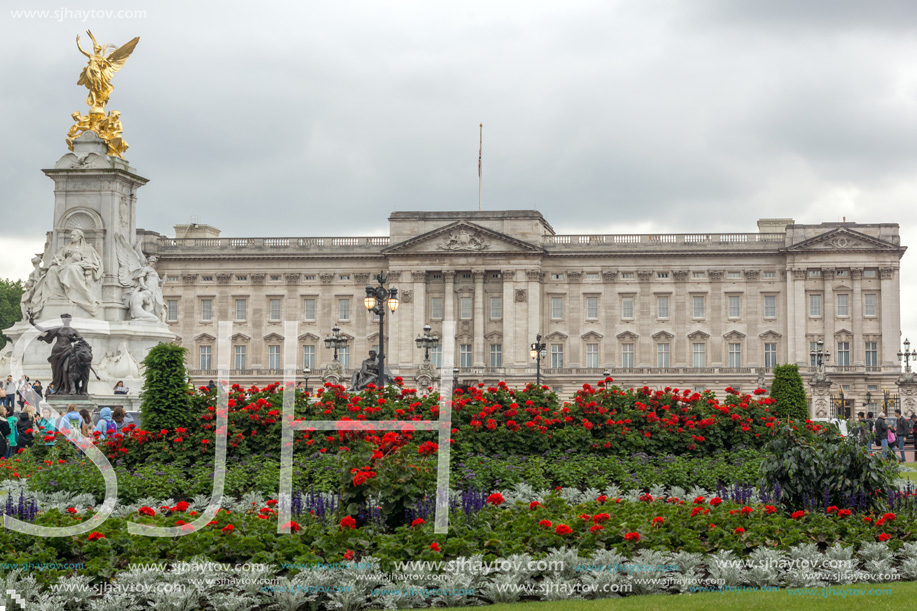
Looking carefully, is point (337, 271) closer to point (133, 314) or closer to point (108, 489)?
point (133, 314)

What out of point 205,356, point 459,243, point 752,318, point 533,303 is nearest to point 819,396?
point 752,318

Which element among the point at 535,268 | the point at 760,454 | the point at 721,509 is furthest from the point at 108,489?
the point at 535,268

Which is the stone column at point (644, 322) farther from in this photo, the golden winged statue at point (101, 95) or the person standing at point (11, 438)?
the person standing at point (11, 438)

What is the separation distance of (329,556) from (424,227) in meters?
69.2

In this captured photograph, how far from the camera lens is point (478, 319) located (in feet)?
254

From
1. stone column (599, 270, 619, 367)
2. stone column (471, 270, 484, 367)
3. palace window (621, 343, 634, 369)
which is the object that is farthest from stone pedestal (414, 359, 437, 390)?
palace window (621, 343, 634, 369)

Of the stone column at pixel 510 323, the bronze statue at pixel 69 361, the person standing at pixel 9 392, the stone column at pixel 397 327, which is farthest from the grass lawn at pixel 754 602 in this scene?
the stone column at pixel 397 327

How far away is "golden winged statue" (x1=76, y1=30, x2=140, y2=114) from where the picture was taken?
2627 centimetres

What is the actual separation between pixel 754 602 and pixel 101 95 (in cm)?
2259

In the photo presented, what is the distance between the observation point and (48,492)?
13.8m

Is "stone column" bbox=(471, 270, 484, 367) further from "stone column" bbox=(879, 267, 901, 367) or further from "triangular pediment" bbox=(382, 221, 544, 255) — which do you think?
"stone column" bbox=(879, 267, 901, 367)

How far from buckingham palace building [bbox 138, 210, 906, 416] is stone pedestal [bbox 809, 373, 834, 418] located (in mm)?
9042

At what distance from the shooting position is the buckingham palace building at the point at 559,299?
75250mm

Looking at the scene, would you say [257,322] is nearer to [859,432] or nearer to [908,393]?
[908,393]
